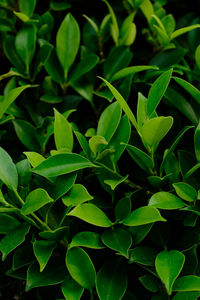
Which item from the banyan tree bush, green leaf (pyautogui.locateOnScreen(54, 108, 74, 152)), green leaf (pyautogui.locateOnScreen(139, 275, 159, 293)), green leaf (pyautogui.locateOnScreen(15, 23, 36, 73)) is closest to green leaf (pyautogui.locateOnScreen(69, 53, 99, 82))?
the banyan tree bush

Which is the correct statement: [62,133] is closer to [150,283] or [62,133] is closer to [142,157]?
[142,157]

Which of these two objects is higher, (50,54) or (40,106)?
(50,54)

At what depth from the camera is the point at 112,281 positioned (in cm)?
79

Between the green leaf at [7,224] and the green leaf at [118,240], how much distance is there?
0.19m

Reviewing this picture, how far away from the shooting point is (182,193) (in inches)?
30.7

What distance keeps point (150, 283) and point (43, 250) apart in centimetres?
23

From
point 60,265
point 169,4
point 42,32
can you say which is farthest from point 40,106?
point 169,4

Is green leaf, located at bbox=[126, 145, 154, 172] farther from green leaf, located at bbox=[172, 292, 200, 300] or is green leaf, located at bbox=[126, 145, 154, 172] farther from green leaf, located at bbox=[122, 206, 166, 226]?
green leaf, located at bbox=[172, 292, 200, 300]

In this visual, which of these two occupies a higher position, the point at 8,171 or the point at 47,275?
the point at 8,171

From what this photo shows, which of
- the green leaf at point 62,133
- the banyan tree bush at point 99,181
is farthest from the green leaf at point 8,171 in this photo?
the green leaf at point 62,133

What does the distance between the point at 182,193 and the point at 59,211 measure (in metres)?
0.27

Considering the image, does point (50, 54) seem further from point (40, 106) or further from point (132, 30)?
point (132, 30)

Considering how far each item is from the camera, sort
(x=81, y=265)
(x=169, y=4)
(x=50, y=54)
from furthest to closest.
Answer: (x=169, y=4), (x=50, y=54), (x=81, y=265)

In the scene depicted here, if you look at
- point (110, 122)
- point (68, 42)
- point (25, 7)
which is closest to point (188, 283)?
point (110, 122)
